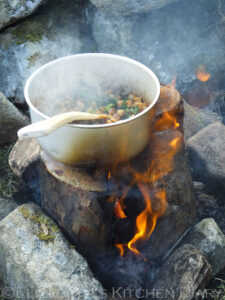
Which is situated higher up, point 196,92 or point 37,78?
point 37,78

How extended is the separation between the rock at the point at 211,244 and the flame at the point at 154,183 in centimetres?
32

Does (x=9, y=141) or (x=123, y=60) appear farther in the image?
(x=9, y=141)

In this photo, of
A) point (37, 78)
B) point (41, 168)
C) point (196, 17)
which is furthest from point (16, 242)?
point (196, 17)

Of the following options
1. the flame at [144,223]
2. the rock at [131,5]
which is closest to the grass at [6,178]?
the flame at [144,223]

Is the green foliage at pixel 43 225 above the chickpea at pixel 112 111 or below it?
below

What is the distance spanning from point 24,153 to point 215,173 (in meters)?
1.33

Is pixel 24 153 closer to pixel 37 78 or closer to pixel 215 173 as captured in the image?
pixel 37 78

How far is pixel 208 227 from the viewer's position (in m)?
2.28

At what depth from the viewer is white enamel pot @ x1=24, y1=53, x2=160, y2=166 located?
1643mm

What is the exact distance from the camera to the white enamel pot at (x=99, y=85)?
1.64m

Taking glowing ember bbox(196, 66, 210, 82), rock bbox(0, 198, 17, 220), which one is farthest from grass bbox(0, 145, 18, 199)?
glowing ember bbox(196, 66, 210, 82)

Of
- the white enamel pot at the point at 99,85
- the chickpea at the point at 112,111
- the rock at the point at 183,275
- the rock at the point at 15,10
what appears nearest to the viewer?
the white enamel pot at the point at 99,85

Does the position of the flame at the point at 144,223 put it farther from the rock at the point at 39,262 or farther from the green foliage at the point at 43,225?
the green foliage at the point at 43,225

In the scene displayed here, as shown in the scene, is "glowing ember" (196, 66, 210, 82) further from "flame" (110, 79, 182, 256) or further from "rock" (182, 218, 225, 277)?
"rock" (182, 218, 225, 277)
